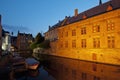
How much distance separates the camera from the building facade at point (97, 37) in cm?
2795

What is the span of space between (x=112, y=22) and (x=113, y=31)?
1.66 m

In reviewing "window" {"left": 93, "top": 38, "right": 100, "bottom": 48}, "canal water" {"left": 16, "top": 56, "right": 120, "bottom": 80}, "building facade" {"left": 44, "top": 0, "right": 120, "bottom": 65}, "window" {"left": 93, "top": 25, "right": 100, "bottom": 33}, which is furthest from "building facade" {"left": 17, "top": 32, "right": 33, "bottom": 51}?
"canal water" {"left": 16, "top": 56, "right": 120, "bottom": 80}

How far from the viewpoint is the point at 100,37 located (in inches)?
1244

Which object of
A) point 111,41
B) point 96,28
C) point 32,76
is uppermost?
point 96,28

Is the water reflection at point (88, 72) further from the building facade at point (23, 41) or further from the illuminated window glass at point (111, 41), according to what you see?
the building facade at point (23, 41)

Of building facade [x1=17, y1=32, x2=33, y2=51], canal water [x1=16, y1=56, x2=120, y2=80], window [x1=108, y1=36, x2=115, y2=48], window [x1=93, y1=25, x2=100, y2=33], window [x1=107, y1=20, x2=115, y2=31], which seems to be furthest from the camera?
building facade [x1=17, y1=32, x2=33, y2=51]

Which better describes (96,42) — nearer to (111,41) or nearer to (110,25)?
(111,41)

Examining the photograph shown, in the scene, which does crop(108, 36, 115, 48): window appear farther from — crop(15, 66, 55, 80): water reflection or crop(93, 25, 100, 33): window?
crop(15, 66, 55, 80): water reflection

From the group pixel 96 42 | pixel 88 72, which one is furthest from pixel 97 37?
pixel 88 72

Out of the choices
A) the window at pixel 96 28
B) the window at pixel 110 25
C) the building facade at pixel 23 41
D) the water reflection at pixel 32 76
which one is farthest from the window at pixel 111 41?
the building facade at pixel 23 41

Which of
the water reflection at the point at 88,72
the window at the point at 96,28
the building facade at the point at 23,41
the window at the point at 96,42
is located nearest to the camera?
the water reflection at the point at 88,72

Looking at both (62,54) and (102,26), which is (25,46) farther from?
(102,26)

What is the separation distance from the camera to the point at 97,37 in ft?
107

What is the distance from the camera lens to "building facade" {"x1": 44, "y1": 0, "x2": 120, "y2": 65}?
2795cm
